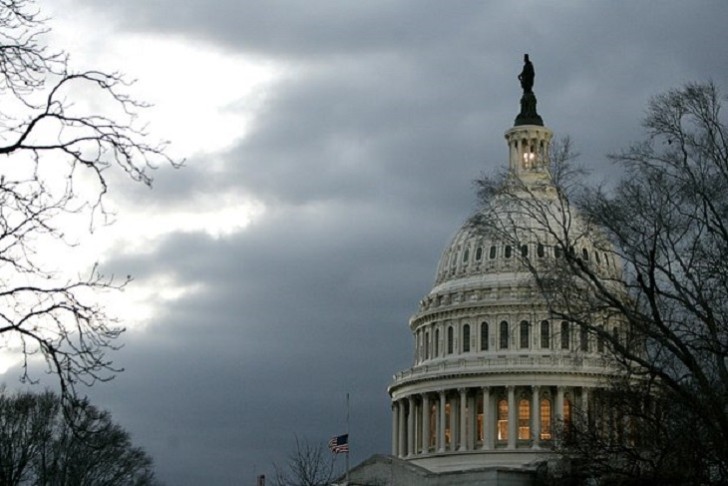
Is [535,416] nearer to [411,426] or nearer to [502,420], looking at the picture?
[502,420]

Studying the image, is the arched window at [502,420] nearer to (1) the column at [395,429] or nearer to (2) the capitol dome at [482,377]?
(2) the capitol dome at [482,377]

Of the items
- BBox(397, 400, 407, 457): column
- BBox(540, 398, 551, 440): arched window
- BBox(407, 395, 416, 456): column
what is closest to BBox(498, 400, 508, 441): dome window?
BBox(540, 398, 551, 440): arched window

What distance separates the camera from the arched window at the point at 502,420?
137 metres

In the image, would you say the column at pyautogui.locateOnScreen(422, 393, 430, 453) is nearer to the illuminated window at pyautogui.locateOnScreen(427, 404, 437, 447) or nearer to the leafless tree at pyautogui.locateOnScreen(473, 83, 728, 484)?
the illuminated window at pyautogui.locateOnScreen(427, 404, 437, 447)

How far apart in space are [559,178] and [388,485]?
271ft

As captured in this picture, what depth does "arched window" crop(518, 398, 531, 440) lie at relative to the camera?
137m

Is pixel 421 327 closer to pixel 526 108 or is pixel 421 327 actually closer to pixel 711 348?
pixel 526 108

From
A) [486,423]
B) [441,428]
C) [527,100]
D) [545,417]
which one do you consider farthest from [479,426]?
[527,100]

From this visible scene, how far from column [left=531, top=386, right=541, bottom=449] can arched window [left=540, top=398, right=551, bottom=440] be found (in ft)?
1.92

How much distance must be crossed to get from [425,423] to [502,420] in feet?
29.2

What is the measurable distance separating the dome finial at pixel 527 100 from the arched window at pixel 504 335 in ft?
84.9

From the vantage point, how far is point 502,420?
453ft

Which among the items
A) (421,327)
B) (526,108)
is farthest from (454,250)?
(526,108)

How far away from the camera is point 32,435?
256ft
